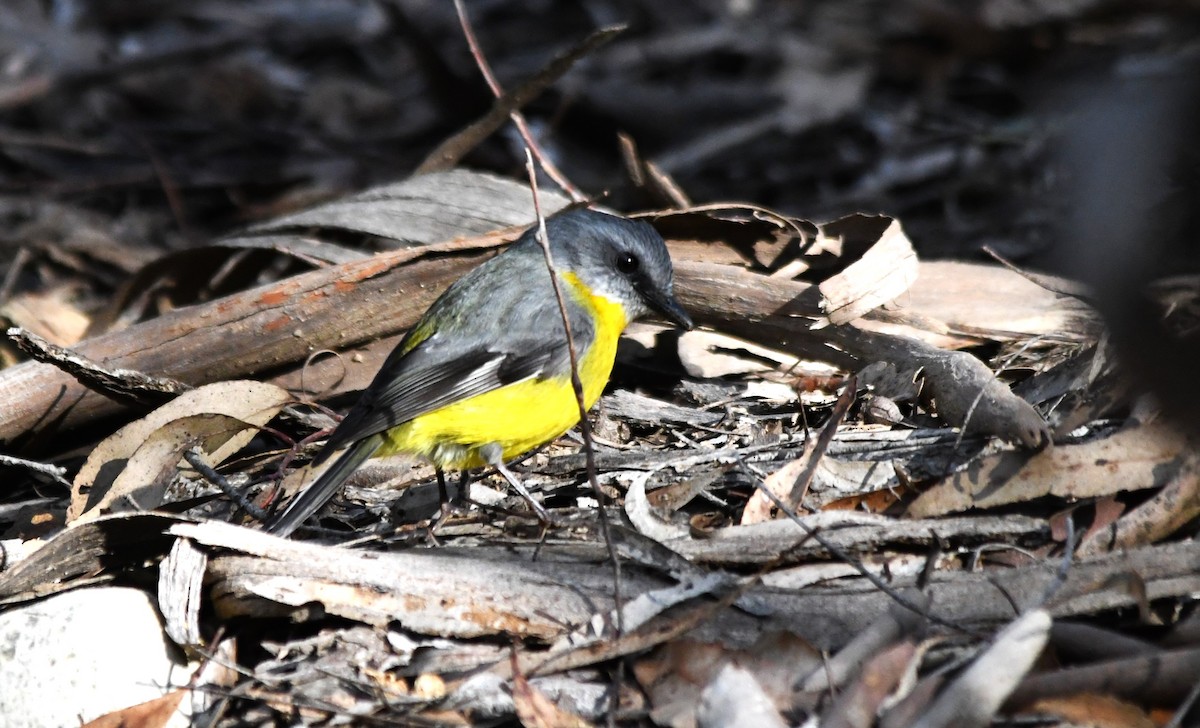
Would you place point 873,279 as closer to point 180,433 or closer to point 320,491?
point 320,491

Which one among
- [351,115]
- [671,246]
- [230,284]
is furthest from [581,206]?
[351,115]

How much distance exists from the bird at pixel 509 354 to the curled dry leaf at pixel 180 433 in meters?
0.32

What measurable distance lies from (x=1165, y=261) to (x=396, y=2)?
6536mm

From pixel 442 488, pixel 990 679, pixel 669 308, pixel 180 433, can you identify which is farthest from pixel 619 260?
pixel 990 679

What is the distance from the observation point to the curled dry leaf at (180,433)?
13.0ft

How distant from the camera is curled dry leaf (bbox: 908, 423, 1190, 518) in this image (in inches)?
132

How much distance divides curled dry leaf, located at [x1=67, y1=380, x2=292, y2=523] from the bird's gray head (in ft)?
3.87

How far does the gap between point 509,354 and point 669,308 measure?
0.64m

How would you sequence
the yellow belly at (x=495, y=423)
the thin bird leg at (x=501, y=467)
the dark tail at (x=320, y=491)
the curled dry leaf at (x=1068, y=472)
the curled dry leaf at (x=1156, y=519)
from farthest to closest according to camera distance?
the yellow belly at (x=495, y=423)
the thin bird leg at (x=501, y=467)
the dark tail at (x=320, y=491)
the curled dry leaf at (x=1068, y=472)
the curled dry leaf at (x=1156, y=519)

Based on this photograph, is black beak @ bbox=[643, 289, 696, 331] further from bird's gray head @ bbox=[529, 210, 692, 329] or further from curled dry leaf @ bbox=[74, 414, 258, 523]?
curled dry leaf @ bbox=[74, 414, 258, 523]

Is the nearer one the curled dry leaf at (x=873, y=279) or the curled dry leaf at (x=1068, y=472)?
the curled dry leaf at (x=1068, y=472)

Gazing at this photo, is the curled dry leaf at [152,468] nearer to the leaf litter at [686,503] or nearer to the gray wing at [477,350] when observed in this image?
the leaf litter at [686,503]

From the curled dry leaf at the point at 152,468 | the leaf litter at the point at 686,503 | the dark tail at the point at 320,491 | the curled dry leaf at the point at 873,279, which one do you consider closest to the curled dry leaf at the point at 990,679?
the leaf litter at the point at 686,503

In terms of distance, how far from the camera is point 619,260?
4574 millimetres
